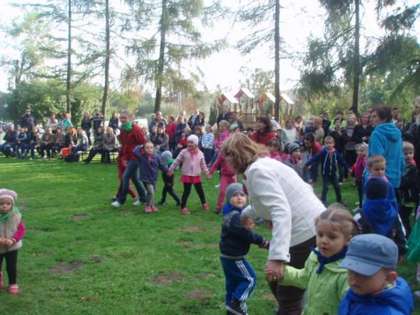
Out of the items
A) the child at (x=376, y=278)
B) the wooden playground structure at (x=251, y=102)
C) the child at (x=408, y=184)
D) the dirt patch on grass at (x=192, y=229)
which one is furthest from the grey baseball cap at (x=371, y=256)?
the wooden playground structure at (x=251, y=102)

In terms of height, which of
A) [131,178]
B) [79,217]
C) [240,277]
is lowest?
[79,217]

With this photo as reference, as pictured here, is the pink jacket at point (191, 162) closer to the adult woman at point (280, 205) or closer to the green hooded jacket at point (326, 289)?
the adult woman at point (280, 205)

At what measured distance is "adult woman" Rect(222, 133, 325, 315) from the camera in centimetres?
312

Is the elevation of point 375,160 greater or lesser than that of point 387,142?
lesser

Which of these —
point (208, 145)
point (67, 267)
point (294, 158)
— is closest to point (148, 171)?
point (294, 158)

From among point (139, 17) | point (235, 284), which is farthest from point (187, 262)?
point (139, 17)

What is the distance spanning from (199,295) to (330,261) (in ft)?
9.35

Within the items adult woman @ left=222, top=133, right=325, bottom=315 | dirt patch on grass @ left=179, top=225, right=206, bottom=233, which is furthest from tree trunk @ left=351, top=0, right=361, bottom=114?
adult woman @ left=222, top=133, right=325, bottom=315

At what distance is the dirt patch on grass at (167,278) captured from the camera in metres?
5.80

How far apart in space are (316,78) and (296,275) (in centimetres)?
1773

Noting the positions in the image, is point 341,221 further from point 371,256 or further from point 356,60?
point 356,60

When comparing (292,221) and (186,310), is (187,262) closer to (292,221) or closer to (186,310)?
(186,310)

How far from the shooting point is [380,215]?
5.42 meters

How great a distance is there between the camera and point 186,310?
4965 mm
